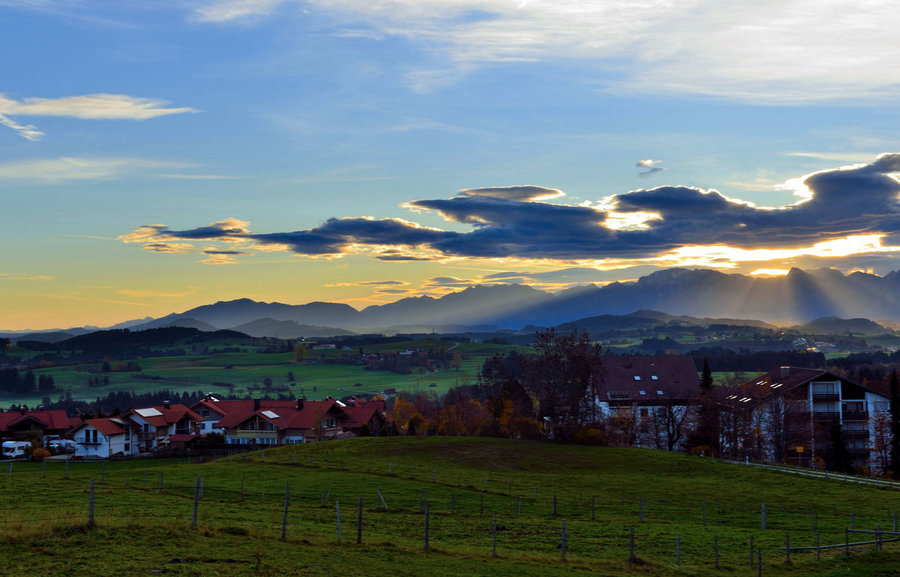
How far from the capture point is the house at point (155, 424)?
12456 cm

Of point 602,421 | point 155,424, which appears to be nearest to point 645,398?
point 602,421

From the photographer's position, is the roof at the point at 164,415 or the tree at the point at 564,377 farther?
the roof at the point at 164,415

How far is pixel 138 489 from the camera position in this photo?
48938 mm

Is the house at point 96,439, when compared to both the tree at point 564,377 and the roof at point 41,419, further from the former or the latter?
the tree at point 564,377

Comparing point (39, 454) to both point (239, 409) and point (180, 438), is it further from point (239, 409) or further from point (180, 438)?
point (239, 409)

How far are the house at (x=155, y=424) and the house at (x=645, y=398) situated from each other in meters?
76.6

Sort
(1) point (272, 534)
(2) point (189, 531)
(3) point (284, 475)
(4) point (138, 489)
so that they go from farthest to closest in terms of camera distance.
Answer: (3) point (284, 475) → (4) point (138, 489) → (1) point (272, 534) → (2) point (189, 531)

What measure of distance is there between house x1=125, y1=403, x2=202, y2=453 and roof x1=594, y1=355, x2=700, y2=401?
3065 inches

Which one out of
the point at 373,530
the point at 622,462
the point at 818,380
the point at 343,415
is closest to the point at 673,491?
the point at 622,462

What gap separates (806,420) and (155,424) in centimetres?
10689

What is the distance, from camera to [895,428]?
310 ft

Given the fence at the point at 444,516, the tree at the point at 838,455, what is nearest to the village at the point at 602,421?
the tree at the point at 838,455

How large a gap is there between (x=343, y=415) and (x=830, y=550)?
9735cm

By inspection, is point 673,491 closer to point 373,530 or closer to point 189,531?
point 373,530
